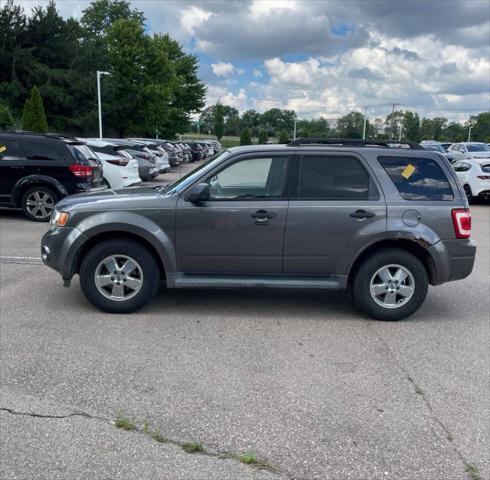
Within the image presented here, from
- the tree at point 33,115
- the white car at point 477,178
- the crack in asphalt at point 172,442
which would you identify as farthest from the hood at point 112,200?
the tree at point 33,115

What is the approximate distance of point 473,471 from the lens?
292 cm

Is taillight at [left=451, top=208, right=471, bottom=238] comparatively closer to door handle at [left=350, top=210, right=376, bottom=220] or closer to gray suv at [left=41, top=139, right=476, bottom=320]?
gray suv at [left=41, top=139, right=476, bottom=320]

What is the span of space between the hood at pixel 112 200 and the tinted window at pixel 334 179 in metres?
1.57

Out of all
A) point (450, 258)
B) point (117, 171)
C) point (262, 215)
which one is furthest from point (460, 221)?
point (117, 171)

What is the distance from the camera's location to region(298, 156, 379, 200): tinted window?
211 inches

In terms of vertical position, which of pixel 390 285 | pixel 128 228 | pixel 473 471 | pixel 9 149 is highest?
pixel 9 149

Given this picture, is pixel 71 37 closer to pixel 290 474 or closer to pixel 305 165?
pixel 305 165

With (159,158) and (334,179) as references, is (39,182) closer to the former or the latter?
(334,179)

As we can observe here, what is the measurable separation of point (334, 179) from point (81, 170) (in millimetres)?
6981

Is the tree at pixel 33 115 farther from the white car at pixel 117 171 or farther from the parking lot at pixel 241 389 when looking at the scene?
the parking lot at pixel 241 389

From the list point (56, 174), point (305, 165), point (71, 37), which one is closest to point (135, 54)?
point (71, 37)

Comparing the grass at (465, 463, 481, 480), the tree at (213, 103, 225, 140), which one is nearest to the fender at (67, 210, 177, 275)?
the grass at (465, 463, 481, 480)

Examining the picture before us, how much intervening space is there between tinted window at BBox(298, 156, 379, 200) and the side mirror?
0.98 metres

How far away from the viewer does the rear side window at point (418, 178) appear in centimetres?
539
